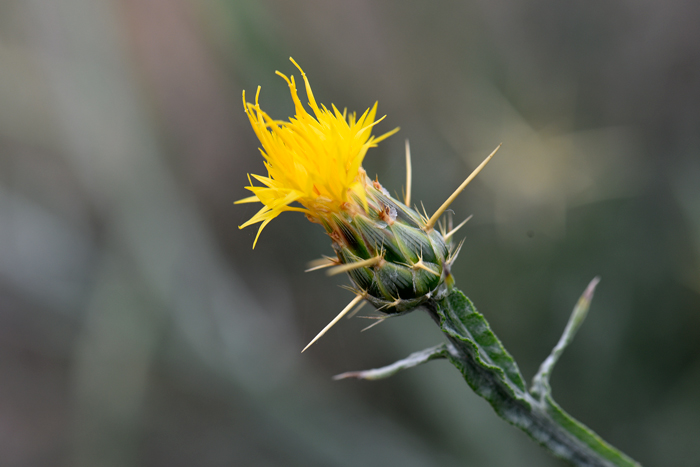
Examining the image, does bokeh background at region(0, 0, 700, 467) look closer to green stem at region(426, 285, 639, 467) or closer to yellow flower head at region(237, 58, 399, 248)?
green stem at region(426, 285, 639, 467)

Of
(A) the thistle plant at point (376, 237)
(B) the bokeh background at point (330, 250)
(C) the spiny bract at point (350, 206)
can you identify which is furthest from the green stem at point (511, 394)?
(B) the bokeh background at point (330, 250)

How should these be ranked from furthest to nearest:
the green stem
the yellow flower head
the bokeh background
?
the bokeh background, the green stem, the yellow flower head

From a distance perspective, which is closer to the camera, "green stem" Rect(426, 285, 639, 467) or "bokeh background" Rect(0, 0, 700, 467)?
"green stem" Rect(426, 285, 639, 467)

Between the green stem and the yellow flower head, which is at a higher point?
the yellow flower head

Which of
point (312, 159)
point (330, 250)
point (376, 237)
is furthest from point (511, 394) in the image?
point (330, 250)

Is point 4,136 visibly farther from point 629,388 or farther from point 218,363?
point 629,388

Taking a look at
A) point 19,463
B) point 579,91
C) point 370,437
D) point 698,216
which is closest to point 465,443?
point 370,437

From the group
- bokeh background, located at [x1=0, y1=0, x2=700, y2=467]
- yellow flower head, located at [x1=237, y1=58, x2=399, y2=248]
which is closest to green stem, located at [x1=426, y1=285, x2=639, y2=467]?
yellow flower head, located at [x1=237, y1=58, x2=399, y2=248]
